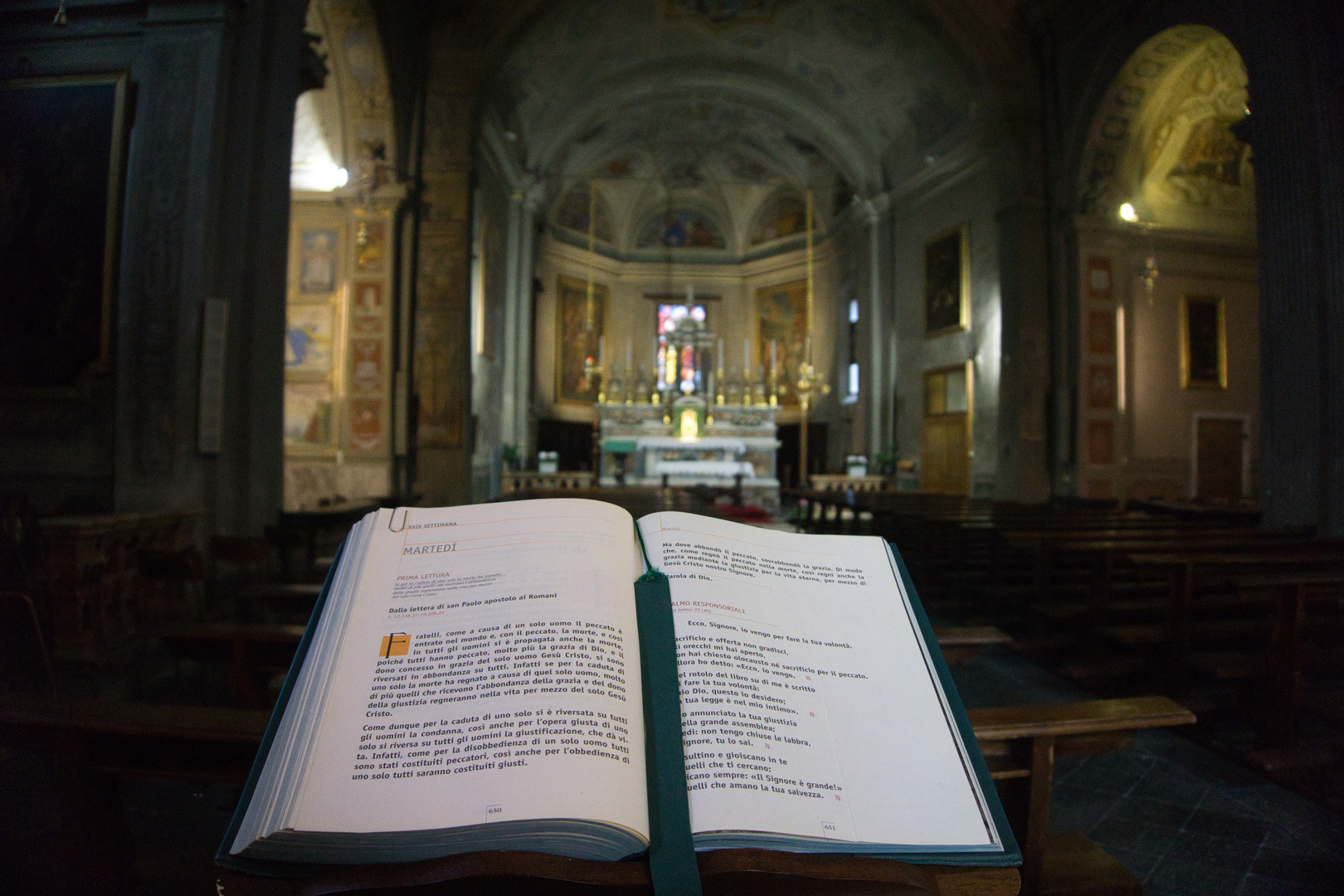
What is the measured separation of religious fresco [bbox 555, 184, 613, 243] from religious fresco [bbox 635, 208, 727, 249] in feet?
3.69

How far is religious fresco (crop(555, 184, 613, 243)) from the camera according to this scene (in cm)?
1683

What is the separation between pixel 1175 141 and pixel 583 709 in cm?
1247

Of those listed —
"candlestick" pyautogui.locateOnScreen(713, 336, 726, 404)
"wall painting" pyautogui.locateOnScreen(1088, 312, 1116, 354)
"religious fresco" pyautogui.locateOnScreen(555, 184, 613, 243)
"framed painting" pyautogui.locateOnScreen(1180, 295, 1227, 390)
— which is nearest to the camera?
"wall painting" pyautogui.locateOnScreen(1088, 312, 1116, 354)

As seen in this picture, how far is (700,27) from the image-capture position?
40.5ft

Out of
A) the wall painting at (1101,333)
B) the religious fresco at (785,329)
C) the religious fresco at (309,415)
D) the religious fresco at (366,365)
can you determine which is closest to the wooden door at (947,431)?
the wall painting at (1101,333)

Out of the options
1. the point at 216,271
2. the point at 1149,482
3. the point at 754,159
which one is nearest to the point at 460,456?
the point at 216,271

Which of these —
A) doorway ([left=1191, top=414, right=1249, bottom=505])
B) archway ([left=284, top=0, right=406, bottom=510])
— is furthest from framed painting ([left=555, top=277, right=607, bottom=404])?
doorway ([left=1191, top=414, right=1249, bottom=505])

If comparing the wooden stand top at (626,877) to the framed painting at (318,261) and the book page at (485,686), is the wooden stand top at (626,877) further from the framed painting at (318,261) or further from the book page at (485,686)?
the framed painting at (318,261)

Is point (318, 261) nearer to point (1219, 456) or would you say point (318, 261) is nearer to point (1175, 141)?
point (1175, 141)

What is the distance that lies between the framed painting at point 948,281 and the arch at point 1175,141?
2356mm

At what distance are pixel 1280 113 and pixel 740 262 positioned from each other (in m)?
13.9

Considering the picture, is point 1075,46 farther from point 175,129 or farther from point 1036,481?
point 175,129

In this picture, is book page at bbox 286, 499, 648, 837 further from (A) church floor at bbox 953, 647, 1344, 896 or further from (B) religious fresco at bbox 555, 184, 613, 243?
(B) religious fresco at bbox 555, 184, 613, 243

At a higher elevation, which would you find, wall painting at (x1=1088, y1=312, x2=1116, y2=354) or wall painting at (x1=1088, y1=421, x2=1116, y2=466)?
wall painting at (x1=1088, y1=312, x2=1116, y2=354)
